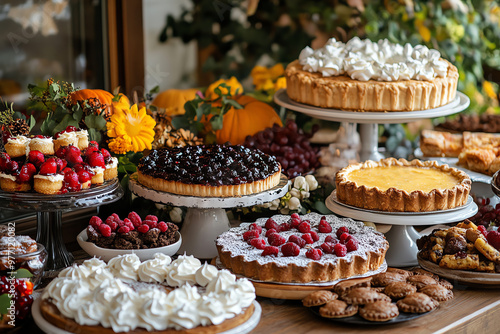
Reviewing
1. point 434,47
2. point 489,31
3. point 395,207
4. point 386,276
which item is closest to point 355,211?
point 395,207

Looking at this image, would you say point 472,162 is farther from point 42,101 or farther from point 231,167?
point 42,101

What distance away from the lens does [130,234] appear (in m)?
1.99

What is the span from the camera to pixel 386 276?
1883mm

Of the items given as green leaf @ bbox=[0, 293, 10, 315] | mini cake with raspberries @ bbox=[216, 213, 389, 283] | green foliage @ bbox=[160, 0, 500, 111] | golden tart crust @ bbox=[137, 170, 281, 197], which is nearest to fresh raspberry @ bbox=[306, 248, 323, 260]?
mini cake with raspberries @ bbox=[216, 213, 389, 283]

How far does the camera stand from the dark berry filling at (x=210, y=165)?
2.12m

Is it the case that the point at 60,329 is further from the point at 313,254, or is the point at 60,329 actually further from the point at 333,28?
the point at 333,28

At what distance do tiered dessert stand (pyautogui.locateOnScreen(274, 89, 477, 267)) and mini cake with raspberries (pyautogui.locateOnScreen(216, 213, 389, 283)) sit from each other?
7cm

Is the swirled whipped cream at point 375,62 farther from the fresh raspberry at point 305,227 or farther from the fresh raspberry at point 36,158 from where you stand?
the fresh raspberry at point 36,158

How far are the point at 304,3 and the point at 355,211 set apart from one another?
103 inches

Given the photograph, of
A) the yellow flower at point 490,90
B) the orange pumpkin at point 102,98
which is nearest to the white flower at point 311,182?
the orange pumpkin at point 102,98

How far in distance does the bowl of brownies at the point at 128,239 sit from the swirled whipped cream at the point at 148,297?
7.4 inches

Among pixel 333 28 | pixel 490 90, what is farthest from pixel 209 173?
pixel 490 90

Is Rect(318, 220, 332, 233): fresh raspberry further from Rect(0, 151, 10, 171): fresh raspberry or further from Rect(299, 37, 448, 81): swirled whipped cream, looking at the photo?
Rect(0, 151, 10, 171): fresh raspberry

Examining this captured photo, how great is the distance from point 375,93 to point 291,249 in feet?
3.09
